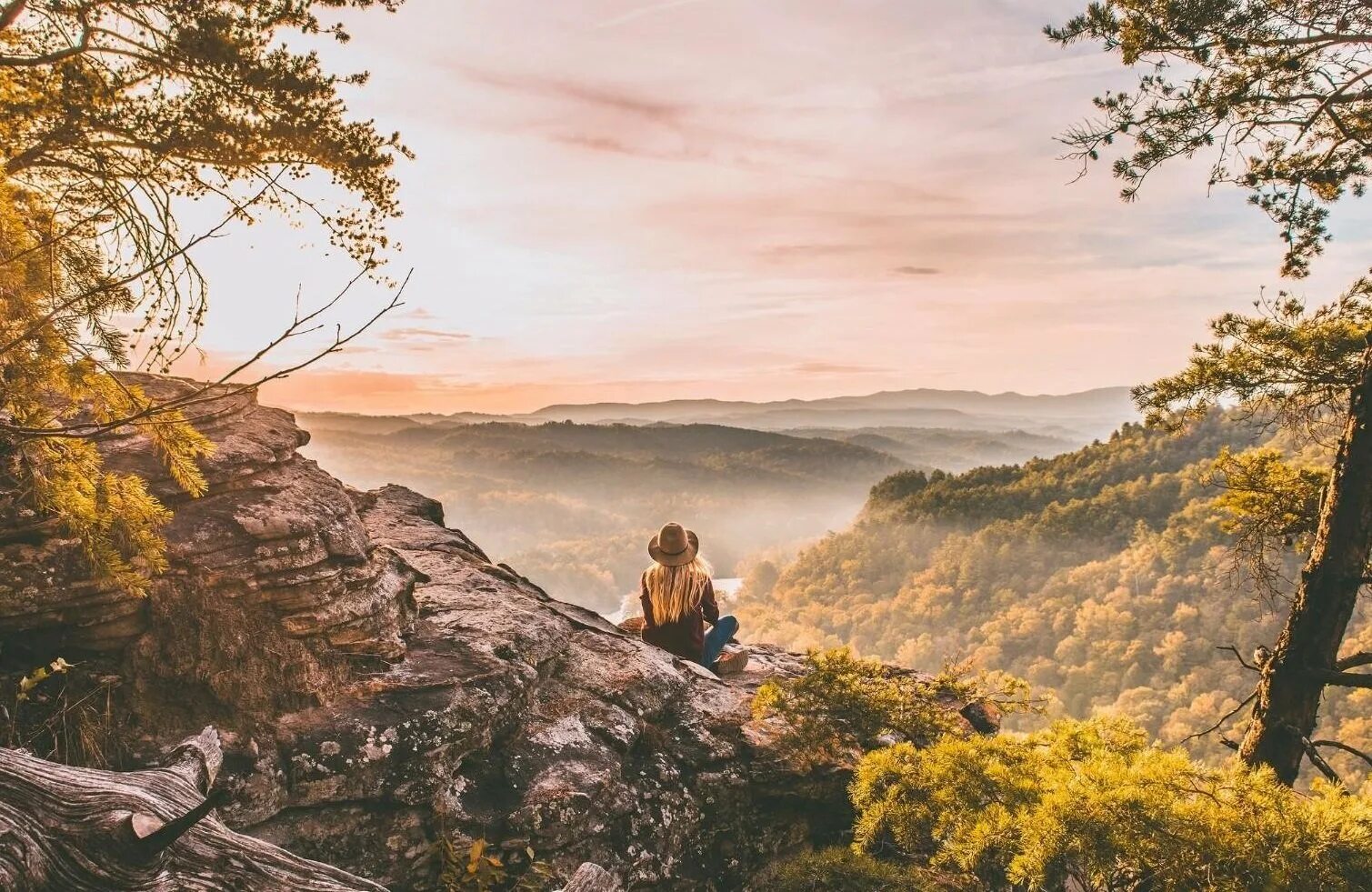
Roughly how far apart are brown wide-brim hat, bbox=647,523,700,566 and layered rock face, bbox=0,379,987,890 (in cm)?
132

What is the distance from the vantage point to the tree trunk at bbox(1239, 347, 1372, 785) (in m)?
5.63

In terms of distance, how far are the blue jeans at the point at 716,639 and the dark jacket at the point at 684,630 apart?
0.09 meters

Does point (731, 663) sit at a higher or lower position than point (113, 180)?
lower

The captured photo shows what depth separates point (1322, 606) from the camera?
5727 mm

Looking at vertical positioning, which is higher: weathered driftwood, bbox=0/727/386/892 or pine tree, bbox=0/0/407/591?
pine tree, bbox=0/0/407/591

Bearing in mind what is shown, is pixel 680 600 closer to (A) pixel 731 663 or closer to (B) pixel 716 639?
(B) pixel 716 639

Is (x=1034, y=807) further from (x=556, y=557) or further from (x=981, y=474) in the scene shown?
(x=556, y=557)

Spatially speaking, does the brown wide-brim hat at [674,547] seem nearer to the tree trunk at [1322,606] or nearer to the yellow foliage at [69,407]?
the yellow foliage at [69,407]

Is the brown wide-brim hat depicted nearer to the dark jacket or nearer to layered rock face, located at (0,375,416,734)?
the dark jacket

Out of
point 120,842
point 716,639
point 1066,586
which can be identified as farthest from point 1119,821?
point 1066,586

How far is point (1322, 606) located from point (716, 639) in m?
5.51

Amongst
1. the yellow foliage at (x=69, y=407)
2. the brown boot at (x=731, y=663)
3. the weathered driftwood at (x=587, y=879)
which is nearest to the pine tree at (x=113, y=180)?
the yellow foliage at (x=69, y=407)

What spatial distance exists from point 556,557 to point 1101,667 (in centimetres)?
10465

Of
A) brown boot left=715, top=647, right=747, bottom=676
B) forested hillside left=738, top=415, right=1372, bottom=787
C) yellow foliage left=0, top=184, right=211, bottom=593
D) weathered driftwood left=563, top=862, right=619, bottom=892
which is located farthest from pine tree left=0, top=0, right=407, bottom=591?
forested hillside left=738, top=415, right=1372, bottom=787
